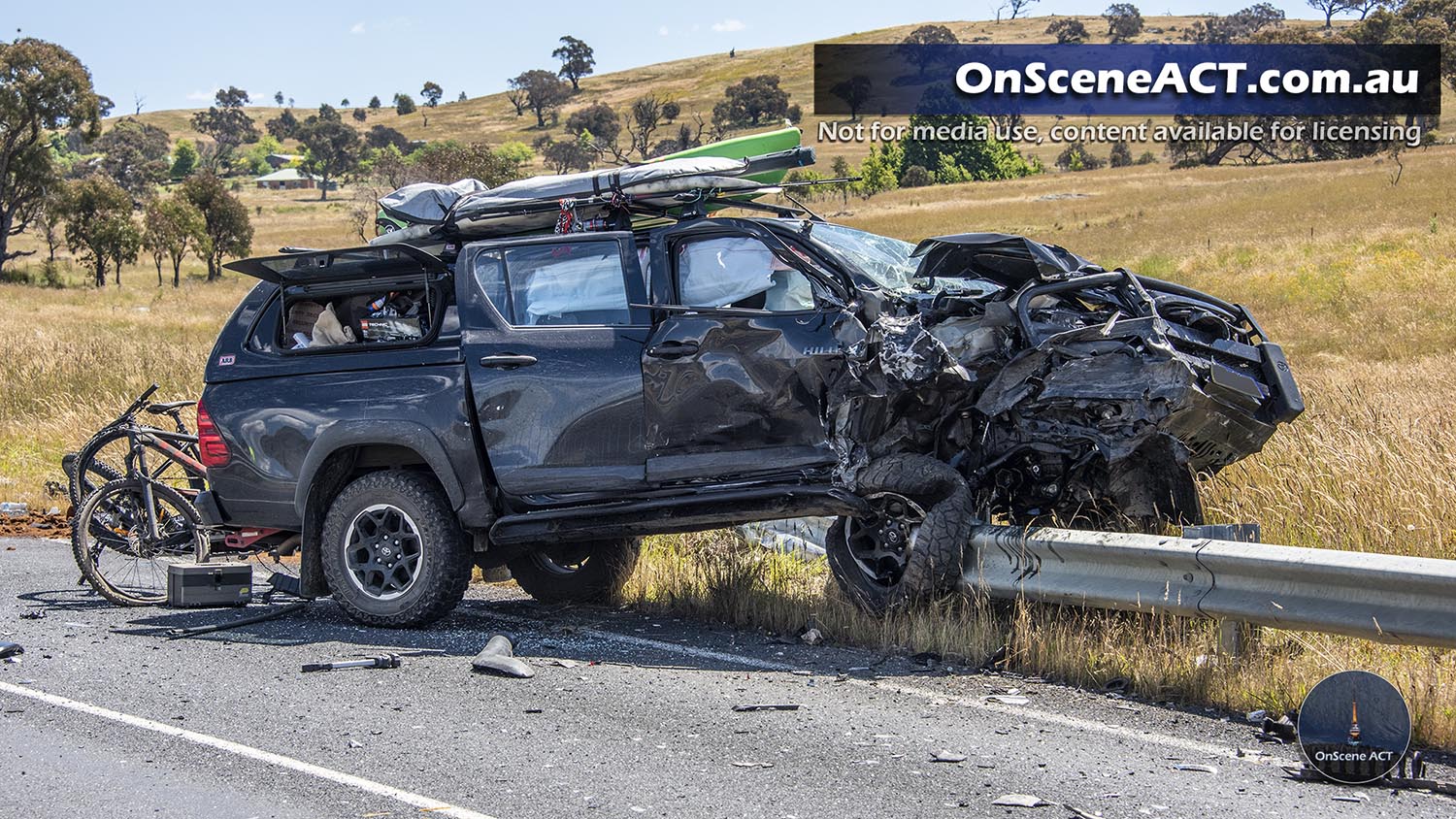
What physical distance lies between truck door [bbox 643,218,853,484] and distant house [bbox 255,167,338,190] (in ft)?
471

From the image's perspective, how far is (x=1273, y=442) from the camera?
9359mm

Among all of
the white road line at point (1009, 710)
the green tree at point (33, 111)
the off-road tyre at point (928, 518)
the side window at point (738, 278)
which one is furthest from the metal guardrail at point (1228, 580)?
the green tree at point (33, 111)

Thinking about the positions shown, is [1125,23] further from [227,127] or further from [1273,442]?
[1273,442]

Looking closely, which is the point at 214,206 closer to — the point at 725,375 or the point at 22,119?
the point at 22,119

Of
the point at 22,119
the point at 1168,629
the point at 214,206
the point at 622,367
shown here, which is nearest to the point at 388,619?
the point at 622,367

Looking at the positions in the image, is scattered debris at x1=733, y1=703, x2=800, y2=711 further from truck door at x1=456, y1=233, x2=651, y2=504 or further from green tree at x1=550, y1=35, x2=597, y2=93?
green tree at x1=550, y1=35, x2=597, y2=93

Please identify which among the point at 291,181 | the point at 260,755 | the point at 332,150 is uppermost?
the point at 332,150

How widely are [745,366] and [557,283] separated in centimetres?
128

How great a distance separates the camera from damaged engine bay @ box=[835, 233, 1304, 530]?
677 cm

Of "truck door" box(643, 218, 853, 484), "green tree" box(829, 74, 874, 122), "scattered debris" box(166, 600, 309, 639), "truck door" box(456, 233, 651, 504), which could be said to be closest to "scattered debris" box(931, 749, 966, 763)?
"truck door" box(643, 218, 853, 484)

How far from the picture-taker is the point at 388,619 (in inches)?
312

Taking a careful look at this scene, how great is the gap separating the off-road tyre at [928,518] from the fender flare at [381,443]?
2.30 m

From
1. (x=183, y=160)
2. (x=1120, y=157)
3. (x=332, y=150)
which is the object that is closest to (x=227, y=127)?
(x=183, y=160)

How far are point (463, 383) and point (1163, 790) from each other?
14.4 ft
